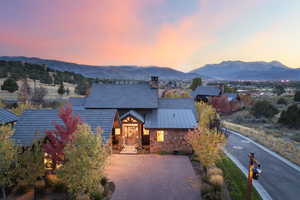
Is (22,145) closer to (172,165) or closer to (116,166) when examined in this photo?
(116,166)

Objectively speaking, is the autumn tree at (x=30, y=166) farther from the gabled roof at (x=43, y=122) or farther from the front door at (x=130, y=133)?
the front door at (x=130, y=133)

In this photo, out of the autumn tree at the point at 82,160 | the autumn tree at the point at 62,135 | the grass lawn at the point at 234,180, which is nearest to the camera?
the autumn tree at the point at 82,160

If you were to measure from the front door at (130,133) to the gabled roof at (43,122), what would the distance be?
433 cm

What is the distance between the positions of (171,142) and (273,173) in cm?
968

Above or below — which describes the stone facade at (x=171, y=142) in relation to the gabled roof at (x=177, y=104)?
below

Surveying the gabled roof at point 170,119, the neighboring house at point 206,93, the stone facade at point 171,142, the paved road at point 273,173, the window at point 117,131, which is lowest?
the paved road at point 273,173

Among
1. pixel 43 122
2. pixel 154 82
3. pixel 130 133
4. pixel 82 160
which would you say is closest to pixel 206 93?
pixel 154 82

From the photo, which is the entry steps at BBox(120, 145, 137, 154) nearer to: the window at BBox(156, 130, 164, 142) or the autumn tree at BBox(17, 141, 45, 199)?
the window at BBox(156, 130, 164, 142)

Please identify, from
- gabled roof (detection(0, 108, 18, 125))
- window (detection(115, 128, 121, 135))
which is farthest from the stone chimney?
gabled roof (detection(0, 108, 18, 125))

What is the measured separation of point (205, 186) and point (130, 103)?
14368 mm

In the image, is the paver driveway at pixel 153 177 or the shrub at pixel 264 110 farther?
the shrub at pixel 264 110

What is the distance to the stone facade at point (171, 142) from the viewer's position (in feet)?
68.7

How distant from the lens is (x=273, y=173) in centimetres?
1730

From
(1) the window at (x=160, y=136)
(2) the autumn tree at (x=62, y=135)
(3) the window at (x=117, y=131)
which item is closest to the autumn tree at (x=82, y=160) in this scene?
(2) the autumn tree at (x=62, y=135)
